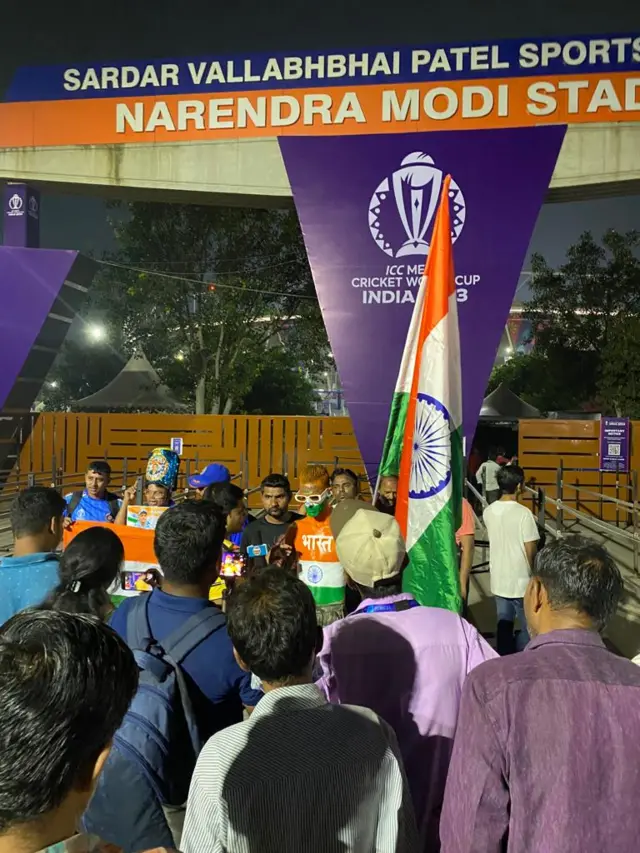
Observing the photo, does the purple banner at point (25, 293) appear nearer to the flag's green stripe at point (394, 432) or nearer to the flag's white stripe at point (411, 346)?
the flag's green stripe at point (394, 432)

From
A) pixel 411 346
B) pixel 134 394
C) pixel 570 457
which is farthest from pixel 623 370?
pixel 411 346

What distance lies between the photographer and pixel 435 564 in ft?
10.4

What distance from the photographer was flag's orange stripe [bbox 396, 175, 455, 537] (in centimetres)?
340

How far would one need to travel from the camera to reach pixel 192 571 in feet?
7.42

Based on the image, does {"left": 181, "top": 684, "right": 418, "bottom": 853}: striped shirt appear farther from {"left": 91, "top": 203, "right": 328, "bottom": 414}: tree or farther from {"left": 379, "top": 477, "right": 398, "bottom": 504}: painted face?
{"left": 91, "top": 203, "right": 328, "bottom": 414}: tree

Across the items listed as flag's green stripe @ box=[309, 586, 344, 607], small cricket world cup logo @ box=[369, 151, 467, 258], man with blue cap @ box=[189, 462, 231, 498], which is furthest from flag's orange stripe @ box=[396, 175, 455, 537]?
small cricket world cup logo @ box=[369, 151, 467, 258]

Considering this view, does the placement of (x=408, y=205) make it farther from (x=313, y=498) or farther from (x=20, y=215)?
(x=20, y=215)

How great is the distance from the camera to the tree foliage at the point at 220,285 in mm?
19500

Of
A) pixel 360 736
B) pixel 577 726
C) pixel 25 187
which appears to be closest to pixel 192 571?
pixel 360 736

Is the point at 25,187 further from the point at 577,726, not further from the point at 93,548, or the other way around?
the point at 577,726

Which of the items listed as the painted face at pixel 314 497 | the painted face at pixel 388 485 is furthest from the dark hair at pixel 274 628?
the painted face at pixel 388 485

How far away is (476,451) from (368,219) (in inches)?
448

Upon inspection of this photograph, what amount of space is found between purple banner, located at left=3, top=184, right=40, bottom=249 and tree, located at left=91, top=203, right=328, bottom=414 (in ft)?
22.1

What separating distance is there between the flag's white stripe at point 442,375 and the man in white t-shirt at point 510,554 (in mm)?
1975
